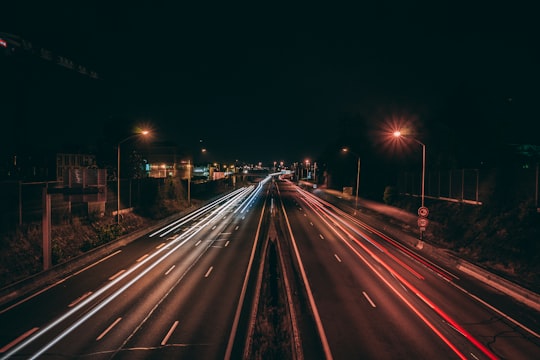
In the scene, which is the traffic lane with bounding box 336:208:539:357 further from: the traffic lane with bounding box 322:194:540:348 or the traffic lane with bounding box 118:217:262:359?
the traffic lane with bounding box 118:217:262:359

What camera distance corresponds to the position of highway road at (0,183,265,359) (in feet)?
34.2

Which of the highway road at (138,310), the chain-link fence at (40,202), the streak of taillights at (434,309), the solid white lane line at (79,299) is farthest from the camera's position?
the chain-link fence at (40,202)

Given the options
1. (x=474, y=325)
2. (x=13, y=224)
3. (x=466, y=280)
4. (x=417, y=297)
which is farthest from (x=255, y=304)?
(x=13, y=224)

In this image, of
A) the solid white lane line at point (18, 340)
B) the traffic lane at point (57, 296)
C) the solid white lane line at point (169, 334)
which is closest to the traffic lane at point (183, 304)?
the solid white lane line at point (169, 334)

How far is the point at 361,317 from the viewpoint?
12.7 metres

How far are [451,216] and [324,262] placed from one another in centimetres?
1661

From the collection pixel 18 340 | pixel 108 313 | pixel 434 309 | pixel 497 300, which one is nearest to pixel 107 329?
pixel 108 313

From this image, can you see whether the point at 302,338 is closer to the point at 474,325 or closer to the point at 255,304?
the point at 255,304

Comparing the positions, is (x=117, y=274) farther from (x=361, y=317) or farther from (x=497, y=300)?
(x=497, y=300)

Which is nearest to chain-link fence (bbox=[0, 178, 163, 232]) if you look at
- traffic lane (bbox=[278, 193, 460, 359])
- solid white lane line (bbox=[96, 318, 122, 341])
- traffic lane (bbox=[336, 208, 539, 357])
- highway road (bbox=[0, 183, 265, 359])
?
highway road (bbox=[0, 183, 265, 359])

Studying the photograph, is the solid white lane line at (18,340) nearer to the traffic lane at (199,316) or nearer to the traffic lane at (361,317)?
the traffic lane at (199,316)

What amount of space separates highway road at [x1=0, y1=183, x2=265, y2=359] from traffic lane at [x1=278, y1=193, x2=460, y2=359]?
377cm

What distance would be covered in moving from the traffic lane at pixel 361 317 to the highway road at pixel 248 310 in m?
0.04

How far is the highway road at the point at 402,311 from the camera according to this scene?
34.4 feet
